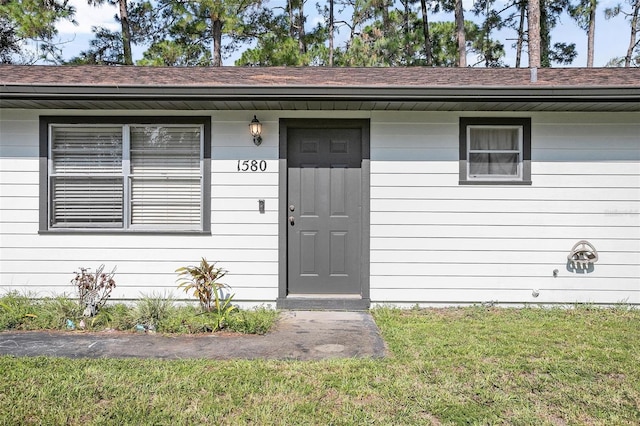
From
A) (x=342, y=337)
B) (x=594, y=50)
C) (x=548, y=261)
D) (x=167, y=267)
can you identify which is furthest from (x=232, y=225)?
(x=594, y=50)

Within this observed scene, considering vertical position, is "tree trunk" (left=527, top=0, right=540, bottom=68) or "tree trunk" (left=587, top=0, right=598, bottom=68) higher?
"tree trunk" (left=587, top=0, right=598, bottom=68)

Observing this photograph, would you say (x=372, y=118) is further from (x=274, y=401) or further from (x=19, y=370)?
(x=19, y=370)

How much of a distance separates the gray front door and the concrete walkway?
0.84m

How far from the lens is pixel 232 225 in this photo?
16.8 ft

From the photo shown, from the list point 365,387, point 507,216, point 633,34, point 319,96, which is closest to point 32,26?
point 319,96

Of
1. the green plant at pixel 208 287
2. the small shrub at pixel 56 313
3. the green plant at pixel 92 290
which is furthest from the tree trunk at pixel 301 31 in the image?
the small shrub at pixel 56 313

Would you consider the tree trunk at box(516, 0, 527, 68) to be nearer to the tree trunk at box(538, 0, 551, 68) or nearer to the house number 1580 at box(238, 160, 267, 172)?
the tree trunk at box(538, 0, 551, 68)

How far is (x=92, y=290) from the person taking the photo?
455 cm

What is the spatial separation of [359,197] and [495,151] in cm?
166

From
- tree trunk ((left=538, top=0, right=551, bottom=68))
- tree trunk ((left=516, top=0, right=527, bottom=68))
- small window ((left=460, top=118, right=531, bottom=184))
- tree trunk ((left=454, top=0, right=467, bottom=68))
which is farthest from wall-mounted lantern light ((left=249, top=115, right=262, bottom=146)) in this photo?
tree trunk ((left=538, top=0, right=551, bottom=68))

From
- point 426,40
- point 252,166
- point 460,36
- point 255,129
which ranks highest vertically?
point 426,40

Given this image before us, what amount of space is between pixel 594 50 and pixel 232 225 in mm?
15777

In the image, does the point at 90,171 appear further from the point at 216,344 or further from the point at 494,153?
the point at 494,153

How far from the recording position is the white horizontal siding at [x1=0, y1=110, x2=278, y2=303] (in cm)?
506
